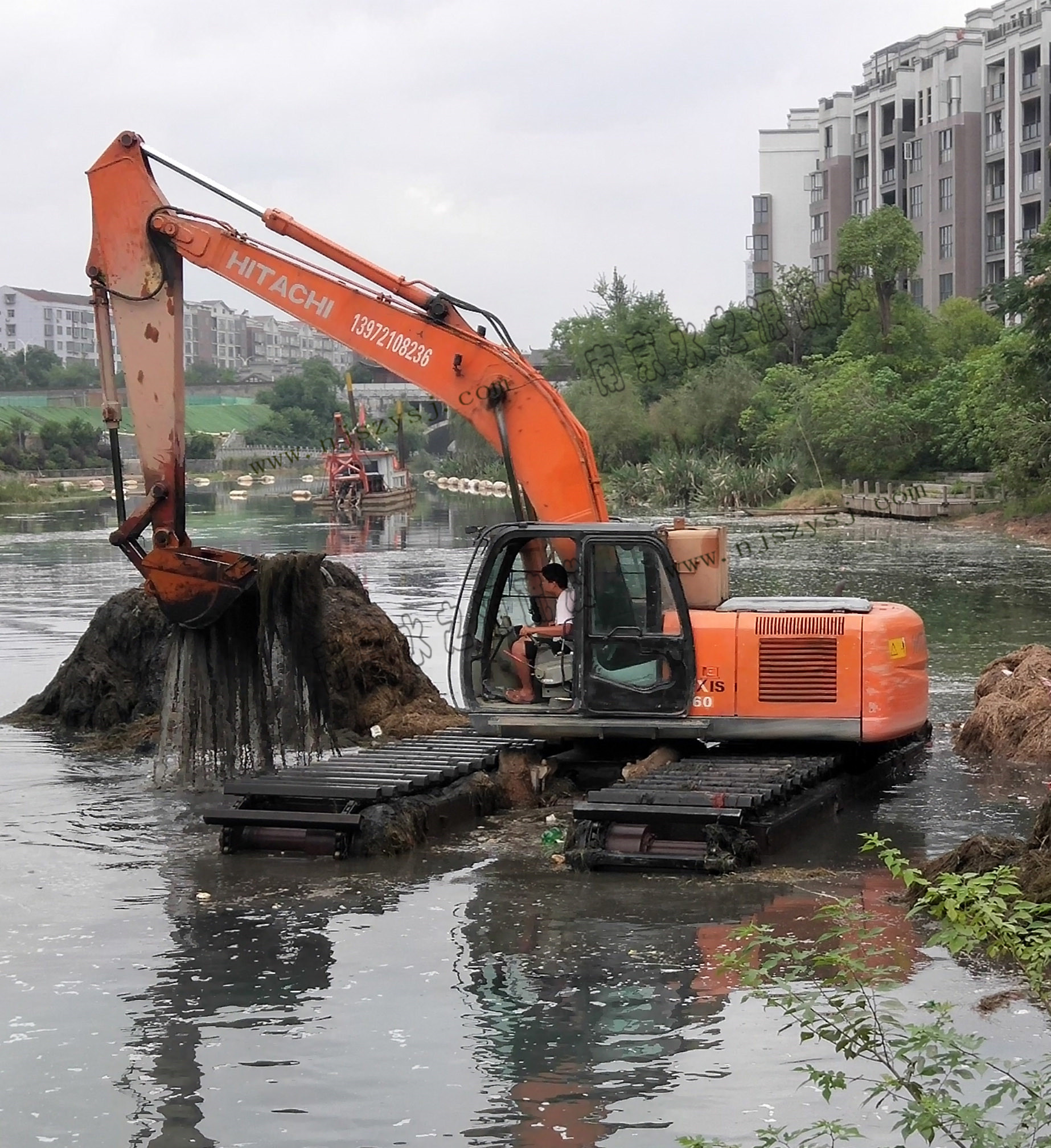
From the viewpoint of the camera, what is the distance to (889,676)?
37.8 feet

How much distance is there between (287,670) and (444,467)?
91.3 metres

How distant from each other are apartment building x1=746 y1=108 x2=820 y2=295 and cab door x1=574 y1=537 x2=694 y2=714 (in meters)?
98.3

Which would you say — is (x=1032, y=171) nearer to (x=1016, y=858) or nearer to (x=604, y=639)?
(x=604, y=639)

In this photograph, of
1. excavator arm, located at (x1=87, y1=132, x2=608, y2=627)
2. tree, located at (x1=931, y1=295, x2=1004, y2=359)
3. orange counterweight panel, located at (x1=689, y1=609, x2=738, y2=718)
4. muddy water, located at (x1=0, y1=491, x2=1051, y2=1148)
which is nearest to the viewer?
muddy water, located at (x1=0, y1=491, x2=1051, y2=1148)

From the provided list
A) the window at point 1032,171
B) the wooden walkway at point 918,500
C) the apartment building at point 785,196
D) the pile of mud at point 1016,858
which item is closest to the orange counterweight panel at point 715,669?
the pile of mud at point 1016,858

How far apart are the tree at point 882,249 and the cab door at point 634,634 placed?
181 feet

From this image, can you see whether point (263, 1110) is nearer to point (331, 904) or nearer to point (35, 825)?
point (331, 904)

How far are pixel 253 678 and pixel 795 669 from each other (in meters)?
4.02

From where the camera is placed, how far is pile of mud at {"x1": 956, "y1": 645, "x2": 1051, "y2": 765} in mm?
13805

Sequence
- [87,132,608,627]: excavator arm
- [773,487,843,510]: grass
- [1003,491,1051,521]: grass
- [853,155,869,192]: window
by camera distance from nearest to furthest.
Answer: [87,132,608,627]: excavator arm → [1003,491,1051,521]: grass → [773,487,843,510]: grass → [853,155,869,192]: window

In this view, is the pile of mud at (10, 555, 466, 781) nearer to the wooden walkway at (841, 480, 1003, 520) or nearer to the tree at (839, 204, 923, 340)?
the wooden walkway at (841, 480, 1003, 520)

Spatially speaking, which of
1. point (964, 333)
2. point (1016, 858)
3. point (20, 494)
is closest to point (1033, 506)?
point (964, 333)

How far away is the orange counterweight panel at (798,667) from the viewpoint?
11.4 metres

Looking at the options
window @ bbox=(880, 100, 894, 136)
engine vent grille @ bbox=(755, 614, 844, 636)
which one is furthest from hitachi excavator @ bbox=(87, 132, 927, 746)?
window @ bbox=(880, 100, 894, 136)
